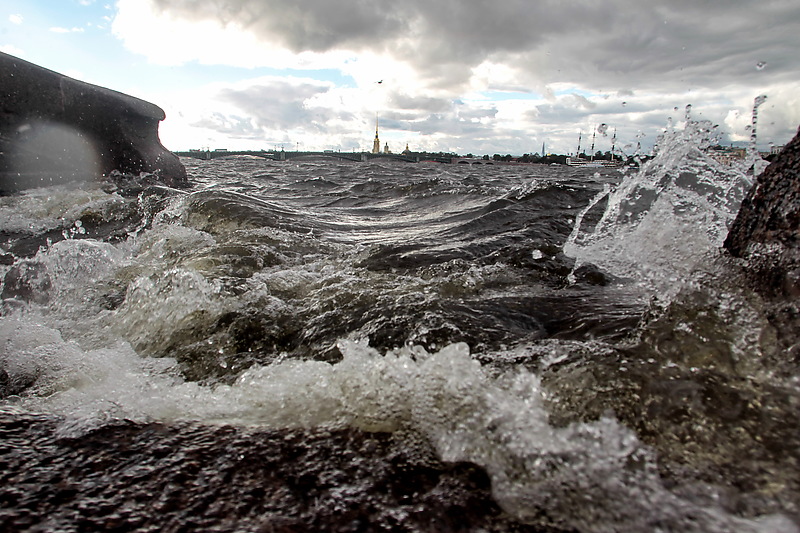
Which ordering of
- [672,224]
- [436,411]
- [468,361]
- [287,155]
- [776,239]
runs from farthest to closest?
[287,155] → [672,224] → [776,239] → [468,361] → [436,411]

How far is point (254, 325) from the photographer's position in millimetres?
2883

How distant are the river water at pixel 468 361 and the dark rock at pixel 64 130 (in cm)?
429

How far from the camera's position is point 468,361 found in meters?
2.04

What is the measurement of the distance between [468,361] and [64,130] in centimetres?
1050

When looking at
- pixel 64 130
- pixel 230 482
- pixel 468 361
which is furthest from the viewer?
pixel 64 130

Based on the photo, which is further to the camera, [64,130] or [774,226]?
[64,130]

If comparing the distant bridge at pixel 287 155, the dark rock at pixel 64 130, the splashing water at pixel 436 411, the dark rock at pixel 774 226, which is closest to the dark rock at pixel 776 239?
the dark rock at pixel 774 226

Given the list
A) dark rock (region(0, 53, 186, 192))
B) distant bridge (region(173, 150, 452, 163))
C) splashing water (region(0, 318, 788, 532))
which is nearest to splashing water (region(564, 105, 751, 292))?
splashing water (region(0, 318, 788, 532))

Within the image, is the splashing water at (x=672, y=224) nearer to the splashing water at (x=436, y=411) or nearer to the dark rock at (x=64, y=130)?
the splashing water at (x=436, y=411)

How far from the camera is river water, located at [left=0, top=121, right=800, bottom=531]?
1.30m

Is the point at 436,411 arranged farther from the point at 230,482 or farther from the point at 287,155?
the point at 287,155

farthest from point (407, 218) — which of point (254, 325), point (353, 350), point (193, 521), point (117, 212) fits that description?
point (193, 521)

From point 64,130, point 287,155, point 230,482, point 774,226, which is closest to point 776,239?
point 774,226

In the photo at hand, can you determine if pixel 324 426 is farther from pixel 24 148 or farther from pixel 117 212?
pixel 24 148
